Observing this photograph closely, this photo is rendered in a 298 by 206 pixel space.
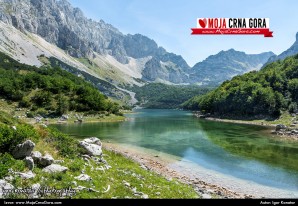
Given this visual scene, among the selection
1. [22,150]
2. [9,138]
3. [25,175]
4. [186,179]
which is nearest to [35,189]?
[25,175]

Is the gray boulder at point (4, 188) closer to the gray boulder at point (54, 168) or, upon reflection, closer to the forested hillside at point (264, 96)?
the gray boulder at point (54, 168)

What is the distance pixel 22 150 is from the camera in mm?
23297

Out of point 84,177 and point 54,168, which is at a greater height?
point 54,168

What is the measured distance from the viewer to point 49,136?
31.6 metres

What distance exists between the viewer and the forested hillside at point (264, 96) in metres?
A: 150

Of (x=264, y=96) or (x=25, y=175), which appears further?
(x=264, y=96)

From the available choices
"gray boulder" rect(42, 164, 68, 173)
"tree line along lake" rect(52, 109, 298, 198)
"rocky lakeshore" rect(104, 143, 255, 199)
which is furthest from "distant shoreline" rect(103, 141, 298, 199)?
"gray boulder" rect(42, 164, 68, 173)

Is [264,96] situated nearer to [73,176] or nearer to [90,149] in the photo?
[90,149]

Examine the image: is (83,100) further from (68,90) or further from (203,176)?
(203,176)

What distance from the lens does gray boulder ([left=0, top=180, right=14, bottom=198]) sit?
673 inches

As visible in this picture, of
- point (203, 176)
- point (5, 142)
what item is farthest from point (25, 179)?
point (203, 176)

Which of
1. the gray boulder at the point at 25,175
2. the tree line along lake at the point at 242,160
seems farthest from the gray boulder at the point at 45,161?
the tree line along lake at the point at 242,160

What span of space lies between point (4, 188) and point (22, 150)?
5.92 metres

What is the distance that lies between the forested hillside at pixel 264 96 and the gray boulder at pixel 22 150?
14256 centimetres
